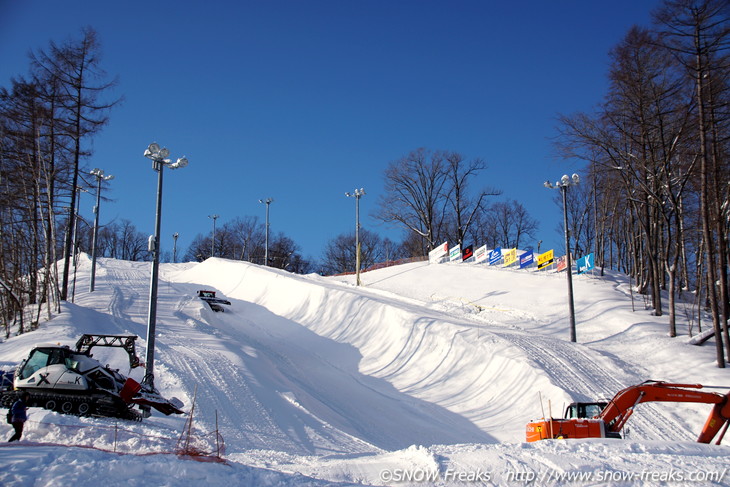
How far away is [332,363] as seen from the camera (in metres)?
21.6

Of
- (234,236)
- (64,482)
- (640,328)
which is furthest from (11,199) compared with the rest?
(234,236)

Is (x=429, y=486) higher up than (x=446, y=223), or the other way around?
(x=446, y=223)

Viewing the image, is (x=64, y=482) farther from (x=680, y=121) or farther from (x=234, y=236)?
(x=234, y=236)

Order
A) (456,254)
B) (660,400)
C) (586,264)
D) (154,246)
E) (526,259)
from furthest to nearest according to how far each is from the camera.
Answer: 1. (456,254)
2. (526,259)
3. (586,264)
4. (154,246)
5. (660,400)

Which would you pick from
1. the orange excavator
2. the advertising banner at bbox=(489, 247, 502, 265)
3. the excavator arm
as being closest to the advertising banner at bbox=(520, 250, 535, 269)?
the advertising banner at bbox=(489, 247, 502, 265)

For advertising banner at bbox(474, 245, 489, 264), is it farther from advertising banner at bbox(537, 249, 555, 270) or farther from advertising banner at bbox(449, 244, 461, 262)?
advertising banner at bbox(537, 249, 555, 270)

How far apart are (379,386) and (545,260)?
22805mm

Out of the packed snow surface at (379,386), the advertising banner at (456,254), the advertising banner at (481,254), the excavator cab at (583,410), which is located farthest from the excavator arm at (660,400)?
the advertising banner at (456,254)

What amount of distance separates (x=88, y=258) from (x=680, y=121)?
177ft

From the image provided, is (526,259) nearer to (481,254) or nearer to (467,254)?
(481,254)

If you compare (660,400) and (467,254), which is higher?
(467,254)

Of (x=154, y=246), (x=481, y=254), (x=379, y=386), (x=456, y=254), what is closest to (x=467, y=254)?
(x=456, y=254)

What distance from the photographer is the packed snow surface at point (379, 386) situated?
7348 mm

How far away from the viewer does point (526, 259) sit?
39406 millimetres
